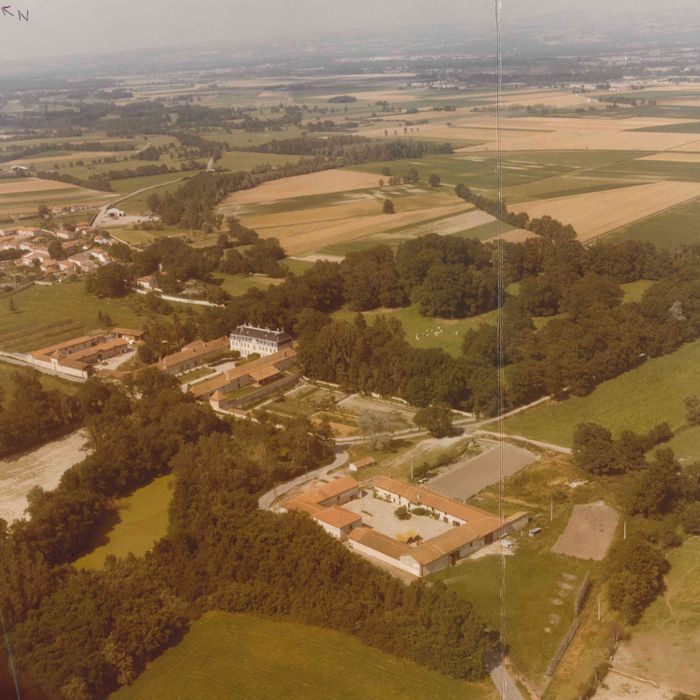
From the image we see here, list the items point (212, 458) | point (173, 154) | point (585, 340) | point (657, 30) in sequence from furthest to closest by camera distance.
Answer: point (173, 154)
point (657, 30)
point (585, 340)
point (212, 458)

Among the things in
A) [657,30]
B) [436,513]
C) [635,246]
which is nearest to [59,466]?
[436,513]

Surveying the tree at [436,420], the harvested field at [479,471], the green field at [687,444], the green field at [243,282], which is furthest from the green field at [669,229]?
the harvested field at [479,471]

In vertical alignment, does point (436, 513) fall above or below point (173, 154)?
below

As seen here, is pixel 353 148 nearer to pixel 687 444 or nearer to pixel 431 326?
pixel 431 326

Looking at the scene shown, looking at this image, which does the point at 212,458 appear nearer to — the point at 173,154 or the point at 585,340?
the point at 585,340

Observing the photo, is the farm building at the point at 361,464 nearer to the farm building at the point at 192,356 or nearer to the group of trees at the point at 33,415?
the group of trees at the point at 33,415

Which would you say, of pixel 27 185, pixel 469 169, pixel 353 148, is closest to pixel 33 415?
pixel 27 185

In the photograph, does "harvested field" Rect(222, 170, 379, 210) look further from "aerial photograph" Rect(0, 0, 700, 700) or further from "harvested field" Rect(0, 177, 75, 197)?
"harvested field" Rect(0, 177, 75, 197)
